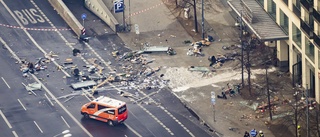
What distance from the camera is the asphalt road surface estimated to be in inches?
4651

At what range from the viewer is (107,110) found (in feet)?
388

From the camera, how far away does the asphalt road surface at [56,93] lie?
118m

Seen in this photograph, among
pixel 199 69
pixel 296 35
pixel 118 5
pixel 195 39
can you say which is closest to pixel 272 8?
pixel 296 35

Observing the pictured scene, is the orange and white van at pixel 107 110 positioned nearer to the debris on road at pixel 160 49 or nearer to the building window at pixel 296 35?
the debris on road at pixel 160 49

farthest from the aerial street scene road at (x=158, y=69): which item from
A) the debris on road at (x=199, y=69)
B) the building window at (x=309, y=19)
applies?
the building window at (x=309, y=19)

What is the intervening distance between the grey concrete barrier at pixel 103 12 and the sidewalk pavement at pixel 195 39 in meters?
1.67

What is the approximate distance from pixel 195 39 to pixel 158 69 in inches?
397

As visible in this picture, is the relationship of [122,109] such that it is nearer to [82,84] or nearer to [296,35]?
[82,84]

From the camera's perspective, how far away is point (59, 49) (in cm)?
13962

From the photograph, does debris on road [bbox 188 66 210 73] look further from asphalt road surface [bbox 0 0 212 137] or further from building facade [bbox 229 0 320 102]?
building facade [bbox 229 0 320 102]

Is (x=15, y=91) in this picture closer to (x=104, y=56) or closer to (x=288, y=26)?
(x=104, y=56)

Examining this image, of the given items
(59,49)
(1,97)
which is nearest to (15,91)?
(1,97)

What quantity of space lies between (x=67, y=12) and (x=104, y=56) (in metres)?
12.1

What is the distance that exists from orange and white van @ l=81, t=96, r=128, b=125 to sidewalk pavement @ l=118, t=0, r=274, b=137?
8063mm
